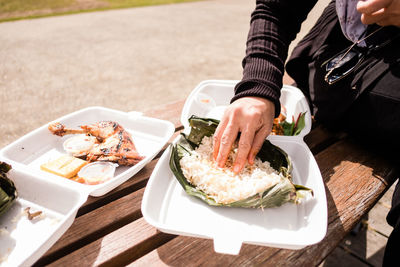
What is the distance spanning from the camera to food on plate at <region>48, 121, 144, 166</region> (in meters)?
1.55

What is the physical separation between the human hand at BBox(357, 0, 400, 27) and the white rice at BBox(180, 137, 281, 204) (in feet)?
2.96

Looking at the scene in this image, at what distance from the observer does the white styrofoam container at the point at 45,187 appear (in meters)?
1.13

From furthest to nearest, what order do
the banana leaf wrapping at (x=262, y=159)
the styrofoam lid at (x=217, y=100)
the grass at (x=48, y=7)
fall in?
the grass at (x=48, y=7)
the styrofoam lid at (x=217, y=100)
the banana leaf wrapping at (x=262, y=159)

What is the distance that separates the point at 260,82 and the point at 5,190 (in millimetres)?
1335

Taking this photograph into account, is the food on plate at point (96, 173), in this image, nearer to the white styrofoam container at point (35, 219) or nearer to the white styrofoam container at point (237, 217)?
the white styrofoam container at point (35, 219)

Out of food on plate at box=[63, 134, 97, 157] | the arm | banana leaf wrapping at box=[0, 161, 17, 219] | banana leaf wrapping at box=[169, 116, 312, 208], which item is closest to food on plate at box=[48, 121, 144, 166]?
food on plate at box=[63, 134, 97, 157]

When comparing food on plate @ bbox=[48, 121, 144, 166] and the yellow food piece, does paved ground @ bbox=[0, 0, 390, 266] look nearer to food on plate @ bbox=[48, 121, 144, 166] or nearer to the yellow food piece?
food on plate @ bbox=[48, 121, 144, 166]

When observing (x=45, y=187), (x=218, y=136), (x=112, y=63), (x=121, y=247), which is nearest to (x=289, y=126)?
(x=218, y=136)

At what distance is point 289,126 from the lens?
6.39 ft

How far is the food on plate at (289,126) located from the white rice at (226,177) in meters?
0.44

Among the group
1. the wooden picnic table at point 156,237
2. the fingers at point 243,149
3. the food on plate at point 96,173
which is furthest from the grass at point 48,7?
the fingers at point 243,149

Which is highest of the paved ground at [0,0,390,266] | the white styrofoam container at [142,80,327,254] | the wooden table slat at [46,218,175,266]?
the white styrofoam container at [142,80,327,254]

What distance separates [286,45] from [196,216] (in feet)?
4.10

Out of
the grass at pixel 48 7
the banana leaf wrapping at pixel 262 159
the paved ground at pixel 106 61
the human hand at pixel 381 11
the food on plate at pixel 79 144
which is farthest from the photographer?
the grass at pixel 48 7
